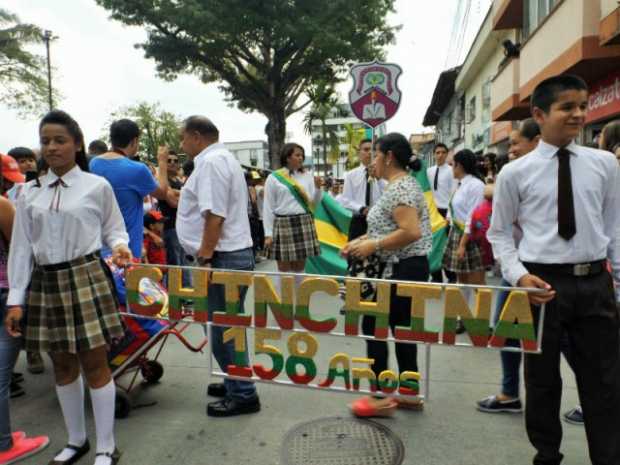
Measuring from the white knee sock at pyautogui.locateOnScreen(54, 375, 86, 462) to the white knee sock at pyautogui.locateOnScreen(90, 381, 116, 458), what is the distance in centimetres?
10

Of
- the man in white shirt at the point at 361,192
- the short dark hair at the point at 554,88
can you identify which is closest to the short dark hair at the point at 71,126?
the short dark hair at the point at 554,88

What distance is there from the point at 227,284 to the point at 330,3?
16.9 meters

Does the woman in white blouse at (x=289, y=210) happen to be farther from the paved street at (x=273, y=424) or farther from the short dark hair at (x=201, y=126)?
the short dark hair at (x=201, y=126)

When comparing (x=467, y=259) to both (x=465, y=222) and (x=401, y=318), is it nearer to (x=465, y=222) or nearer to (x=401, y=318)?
(x=465, y=222)

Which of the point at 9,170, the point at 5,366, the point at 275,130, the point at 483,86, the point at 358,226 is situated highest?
the point at 483,86

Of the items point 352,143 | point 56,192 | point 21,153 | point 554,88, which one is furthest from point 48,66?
point 554,88

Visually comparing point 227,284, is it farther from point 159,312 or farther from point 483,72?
point 483,72

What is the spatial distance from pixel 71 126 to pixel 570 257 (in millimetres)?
2426

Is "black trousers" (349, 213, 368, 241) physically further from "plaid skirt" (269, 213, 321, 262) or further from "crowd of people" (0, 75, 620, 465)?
"crowd of people" (0, 75, 620, 465)

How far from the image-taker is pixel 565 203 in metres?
2.08

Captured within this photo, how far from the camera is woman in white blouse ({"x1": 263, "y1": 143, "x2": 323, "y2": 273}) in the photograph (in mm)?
5535

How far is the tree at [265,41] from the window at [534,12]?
6.59 meters

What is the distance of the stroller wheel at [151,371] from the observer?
11.9 feet

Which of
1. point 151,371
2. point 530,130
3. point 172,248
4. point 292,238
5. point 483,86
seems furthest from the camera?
point 483,86
